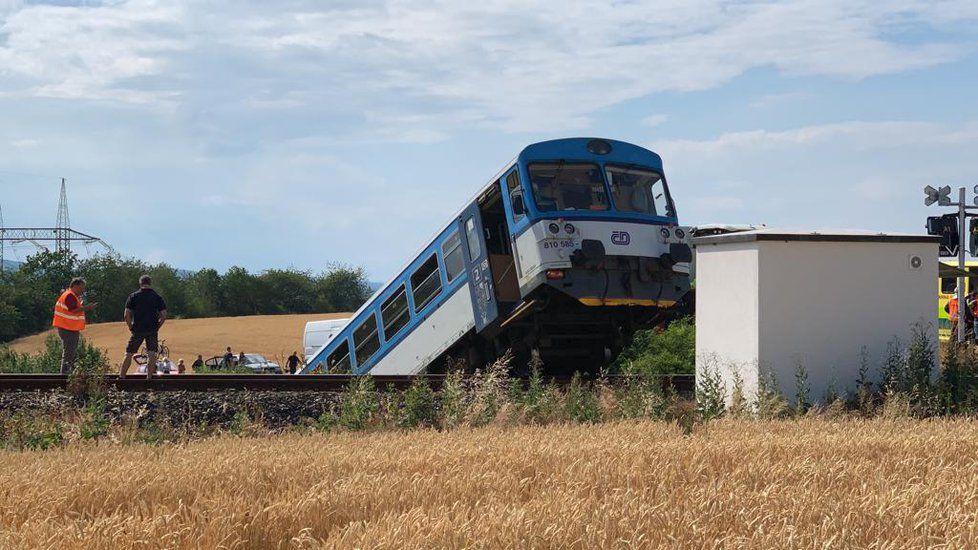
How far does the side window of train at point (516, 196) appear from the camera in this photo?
16344 millimetres

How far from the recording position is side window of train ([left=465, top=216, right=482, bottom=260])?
16.7m

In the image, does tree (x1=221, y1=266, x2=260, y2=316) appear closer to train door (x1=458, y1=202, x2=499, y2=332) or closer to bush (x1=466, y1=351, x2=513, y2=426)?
train door (x1=458, y1=202, x2=499, y2=332)

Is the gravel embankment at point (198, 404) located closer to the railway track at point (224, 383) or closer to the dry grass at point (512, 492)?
the railway track at point (224, 383)

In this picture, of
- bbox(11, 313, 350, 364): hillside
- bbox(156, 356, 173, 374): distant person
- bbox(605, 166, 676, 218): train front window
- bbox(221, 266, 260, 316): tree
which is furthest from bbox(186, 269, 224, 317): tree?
bbox(605, 166, 676, 218): train front window

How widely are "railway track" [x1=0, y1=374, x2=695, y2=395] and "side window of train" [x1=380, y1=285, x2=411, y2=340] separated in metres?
2.09

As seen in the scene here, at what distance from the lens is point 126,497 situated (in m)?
6.40

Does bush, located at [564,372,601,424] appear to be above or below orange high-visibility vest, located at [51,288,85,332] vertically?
below

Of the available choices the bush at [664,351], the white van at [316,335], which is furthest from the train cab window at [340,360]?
the white van at [316,335]

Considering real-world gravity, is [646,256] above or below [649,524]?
above

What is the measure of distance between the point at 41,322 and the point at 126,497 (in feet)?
236

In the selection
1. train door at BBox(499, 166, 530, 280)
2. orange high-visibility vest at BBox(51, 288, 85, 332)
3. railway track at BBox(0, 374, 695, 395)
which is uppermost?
train door at BBox(499, 166, 530, 280)

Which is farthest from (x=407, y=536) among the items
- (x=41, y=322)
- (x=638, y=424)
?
(x=41, y=322)

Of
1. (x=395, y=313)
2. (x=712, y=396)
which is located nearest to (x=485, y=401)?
(x=712, y=396)

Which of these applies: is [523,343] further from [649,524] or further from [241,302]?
[241,302]
